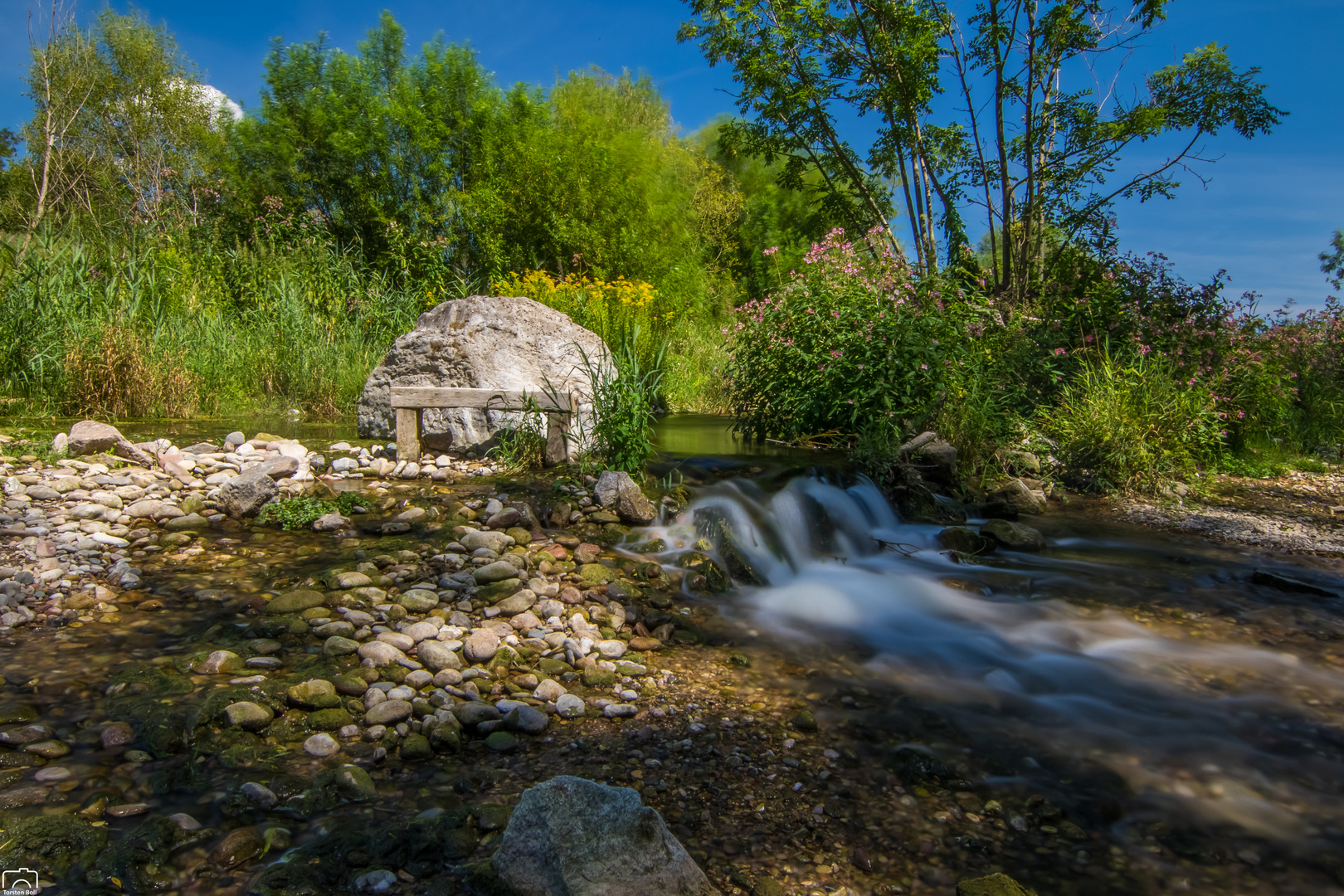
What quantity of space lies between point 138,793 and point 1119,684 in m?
3.85

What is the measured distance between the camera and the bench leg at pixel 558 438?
19.8 feet

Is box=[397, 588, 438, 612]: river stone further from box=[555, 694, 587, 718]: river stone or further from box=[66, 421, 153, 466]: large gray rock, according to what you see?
box=[66, 421, 153, 466]: large gray rock

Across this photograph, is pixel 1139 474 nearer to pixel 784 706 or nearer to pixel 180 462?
pixel 784 706

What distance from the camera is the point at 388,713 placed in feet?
8.73

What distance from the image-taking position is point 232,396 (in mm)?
9141

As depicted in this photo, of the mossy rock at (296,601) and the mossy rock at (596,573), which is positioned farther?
the mossy rock at (596,573)

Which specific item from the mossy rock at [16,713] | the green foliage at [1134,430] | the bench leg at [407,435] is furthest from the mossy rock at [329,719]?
the green foliage at [1134,430]

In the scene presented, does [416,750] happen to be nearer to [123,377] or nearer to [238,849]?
[238,849]

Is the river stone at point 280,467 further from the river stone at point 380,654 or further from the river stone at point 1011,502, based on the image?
the river stone at point 1011,502

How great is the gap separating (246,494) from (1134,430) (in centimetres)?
783

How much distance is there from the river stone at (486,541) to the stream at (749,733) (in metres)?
0.16

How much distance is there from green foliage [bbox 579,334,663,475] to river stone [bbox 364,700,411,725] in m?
3.20

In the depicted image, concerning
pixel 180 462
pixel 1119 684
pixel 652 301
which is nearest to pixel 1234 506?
pixel 1119 684

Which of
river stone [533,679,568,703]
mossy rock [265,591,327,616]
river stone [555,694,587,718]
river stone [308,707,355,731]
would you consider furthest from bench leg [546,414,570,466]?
river stone [308,707,355,731]
